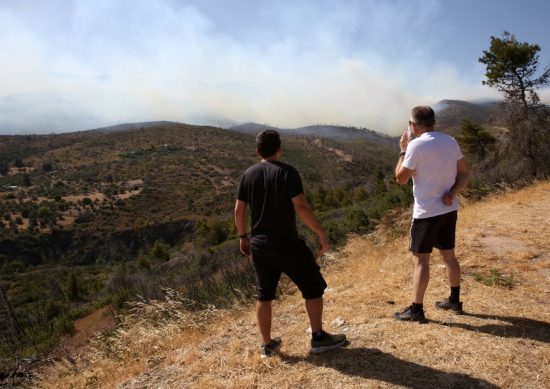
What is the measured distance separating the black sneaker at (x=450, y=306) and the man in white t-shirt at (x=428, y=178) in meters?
0.53

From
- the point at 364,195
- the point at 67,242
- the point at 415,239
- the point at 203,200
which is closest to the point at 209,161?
the point at 203,200

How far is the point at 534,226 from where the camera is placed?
7.36 metres

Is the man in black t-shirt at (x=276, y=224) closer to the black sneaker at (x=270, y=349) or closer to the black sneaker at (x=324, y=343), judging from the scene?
the black sneaker at (x=324, y=343)

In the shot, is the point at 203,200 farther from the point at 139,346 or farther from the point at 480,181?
the point at 139,346

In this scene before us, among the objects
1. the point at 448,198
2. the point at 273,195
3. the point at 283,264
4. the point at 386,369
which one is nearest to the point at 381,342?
the point at 386,369

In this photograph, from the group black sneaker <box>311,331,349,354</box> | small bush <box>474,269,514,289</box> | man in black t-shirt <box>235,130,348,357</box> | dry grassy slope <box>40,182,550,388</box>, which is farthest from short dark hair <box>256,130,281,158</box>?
small bush <box>474,269,514,289</box>

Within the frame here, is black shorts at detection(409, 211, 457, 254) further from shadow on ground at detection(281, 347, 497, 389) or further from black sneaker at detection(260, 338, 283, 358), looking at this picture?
black sneaker at detection(260, 338, 283, 358)

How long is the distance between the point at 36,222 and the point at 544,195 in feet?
183

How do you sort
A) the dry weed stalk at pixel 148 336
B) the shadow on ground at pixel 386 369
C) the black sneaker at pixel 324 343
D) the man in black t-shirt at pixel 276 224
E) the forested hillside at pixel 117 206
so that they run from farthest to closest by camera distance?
the forested hillside at pixel 117 206 < the dry weed stalk at pixel 148 336 < the black sneaker at pixel 324 343 < the man in black t-shirt at pixel 276 224 < the shadow on ground at pixel 386 369

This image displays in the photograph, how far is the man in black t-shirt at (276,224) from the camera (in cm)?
341

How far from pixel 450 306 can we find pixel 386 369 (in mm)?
1332

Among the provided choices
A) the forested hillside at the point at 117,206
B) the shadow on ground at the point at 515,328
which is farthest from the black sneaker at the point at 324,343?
the forested hillside at the point at 117,206

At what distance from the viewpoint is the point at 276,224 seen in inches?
136

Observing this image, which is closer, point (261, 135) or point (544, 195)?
point (261, 135)
